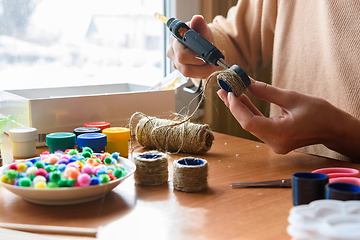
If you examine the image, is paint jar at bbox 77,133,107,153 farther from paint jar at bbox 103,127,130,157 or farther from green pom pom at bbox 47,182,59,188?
green pom pom at bbox 47,182,59,188

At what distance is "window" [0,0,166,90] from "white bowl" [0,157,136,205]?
36.3 inches

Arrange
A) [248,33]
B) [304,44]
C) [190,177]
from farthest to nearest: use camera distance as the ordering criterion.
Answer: [248,33]
[304,44]
[190,177]

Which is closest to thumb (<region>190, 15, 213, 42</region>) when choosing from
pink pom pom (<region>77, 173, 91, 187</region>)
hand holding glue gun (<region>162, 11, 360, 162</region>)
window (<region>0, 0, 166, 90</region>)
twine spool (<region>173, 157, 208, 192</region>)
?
hand holding glue gun (<region>162, 11, 360, 162</region>)

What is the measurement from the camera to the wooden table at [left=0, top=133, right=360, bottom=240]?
1.49 ft

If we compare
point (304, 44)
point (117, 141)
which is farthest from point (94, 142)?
point (304, 44)

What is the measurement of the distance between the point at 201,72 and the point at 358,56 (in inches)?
18.2

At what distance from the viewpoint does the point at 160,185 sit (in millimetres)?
639

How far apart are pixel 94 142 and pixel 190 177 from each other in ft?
0.94

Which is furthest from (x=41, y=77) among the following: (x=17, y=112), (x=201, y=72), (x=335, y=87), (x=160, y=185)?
(x=335, y=87)

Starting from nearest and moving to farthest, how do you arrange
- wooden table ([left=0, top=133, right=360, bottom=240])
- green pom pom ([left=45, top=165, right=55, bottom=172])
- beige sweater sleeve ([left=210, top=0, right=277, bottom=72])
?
1. wooden table ([left=0, top=133, right=360, bottom=240])
2. green pom pom ([left=45, top=165, right=55, bottom=172])
3. beige sweater sleeve ([left=210, top=0, right=277, bottom=72])

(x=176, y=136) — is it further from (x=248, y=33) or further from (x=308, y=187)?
(x=248, y=33)

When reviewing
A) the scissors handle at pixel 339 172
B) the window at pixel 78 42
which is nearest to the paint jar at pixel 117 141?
the scissors handle at pixel 339 172

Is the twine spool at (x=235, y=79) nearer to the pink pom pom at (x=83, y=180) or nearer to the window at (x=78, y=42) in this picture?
the pink pom pom at (x=83, y=180)

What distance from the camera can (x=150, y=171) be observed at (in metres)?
0.62
